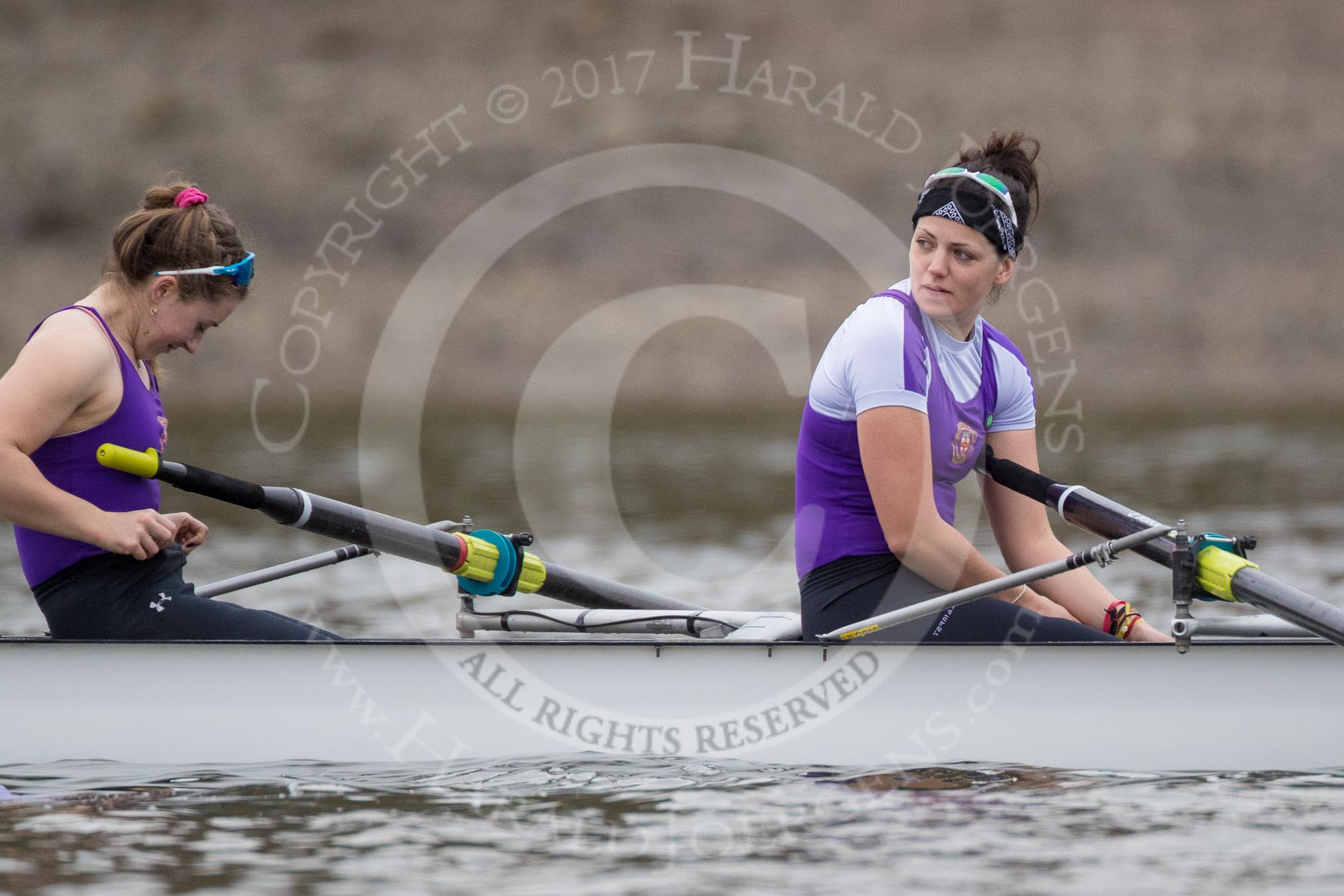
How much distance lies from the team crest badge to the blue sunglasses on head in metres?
2.29

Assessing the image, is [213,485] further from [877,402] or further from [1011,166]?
[1011,166]

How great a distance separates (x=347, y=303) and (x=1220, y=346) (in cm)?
1555

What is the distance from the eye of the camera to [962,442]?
17.8 feet

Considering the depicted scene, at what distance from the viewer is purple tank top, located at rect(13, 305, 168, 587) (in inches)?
205

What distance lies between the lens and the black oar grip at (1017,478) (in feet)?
18.5

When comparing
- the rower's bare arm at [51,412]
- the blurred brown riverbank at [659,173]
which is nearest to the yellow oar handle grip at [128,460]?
the rower's bare arm at [51,412]

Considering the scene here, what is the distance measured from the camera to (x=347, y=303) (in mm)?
31156

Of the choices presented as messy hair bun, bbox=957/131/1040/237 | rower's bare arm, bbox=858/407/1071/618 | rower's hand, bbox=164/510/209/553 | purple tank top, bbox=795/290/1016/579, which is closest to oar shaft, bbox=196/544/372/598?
rower's hand, bbox=164/510/209/553

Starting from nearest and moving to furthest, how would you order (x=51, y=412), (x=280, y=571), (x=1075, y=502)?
(x=51, y=412), (x=1075, y=502), (x=280, y=571)

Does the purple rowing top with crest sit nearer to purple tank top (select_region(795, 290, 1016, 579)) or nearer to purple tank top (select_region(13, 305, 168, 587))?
purple tank top (select_region(795, 290, 1016, 579))

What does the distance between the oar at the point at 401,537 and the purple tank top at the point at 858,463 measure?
1143mm

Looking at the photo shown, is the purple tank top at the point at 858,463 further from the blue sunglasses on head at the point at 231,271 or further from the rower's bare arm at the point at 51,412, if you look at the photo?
the rower's bare arm at the point at 51,412

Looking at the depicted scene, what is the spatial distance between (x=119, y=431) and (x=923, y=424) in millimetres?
2480

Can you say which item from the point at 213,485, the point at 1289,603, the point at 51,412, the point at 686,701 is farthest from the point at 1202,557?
the point at 51,412
